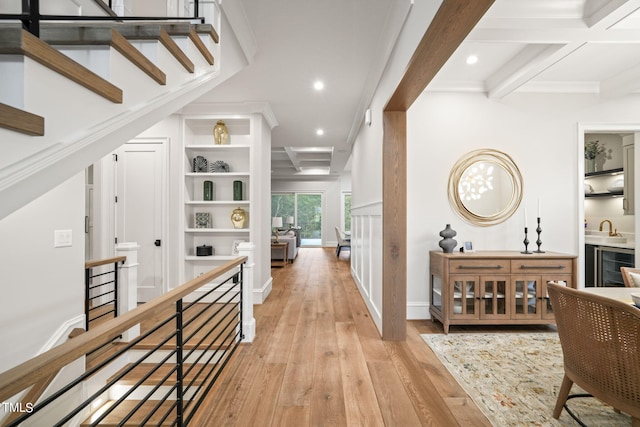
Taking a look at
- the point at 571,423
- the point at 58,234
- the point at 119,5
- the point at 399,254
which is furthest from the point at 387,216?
the point at 119,5

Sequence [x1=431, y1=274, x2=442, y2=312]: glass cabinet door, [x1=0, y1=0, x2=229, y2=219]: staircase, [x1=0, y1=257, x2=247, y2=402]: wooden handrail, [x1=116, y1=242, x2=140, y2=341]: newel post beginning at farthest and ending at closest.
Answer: [x1=431, y1=274, x2=442, y2=312]: glass cabinet door < [x1=116, y1=242, x2=140, y2=341]: newel post < [x1=0, y1=0, x2=229, y2=219]: staircase < [x1=0, y1=257, x2=247, y2=402]: wooden handrail

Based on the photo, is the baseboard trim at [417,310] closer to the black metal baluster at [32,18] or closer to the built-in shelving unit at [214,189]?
the built-in shelving unit at [214,189]

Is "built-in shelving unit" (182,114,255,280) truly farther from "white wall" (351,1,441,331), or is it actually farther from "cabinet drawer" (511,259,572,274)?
"cabinet drawer" (511,259,572,274)

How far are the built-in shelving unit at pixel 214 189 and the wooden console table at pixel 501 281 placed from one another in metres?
2.52

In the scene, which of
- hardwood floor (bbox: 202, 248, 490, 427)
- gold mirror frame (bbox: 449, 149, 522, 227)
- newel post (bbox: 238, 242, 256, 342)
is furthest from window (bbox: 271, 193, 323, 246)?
newel post (bbox: 238, 242, 256, 342)

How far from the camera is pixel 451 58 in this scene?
2.91m

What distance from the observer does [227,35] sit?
2.34m

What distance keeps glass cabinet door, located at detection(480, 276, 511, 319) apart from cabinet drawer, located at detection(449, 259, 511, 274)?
3.1 inches

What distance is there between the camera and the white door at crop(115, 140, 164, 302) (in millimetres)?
3959

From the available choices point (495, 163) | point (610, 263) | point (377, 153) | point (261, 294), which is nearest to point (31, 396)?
point (261, 294)

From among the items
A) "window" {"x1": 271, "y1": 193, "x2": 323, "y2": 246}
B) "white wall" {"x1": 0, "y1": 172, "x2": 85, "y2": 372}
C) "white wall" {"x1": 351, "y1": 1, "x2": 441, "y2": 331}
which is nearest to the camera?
"white wall" {"x1": 0, "y1": 172, "x2": 85, "y2": 372}

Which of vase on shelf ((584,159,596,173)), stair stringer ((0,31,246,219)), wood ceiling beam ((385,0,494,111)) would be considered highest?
wood ceiling beam ((385,0,494,111))

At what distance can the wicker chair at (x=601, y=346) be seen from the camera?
1.34m

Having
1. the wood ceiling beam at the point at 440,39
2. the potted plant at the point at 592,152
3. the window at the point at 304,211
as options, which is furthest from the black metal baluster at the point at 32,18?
the window at the point at 304,211
